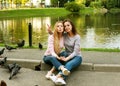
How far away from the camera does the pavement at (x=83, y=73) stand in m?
8.54

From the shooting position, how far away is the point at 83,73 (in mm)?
9203

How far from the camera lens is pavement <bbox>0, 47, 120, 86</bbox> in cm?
854

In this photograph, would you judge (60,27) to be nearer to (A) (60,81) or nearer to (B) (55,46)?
(B) (55,46)

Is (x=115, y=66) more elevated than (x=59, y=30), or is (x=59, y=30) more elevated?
(x=59, y=30)

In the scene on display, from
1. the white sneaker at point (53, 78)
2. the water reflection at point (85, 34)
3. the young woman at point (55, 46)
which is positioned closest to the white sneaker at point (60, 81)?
the white sneaker at point (53, 78)

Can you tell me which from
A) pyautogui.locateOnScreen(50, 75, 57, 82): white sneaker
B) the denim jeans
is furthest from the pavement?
the denim jeans

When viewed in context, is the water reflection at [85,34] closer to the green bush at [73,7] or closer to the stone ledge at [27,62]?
the stone ledge at [27,62]

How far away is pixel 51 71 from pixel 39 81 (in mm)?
392

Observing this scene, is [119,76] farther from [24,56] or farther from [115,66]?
[24,56]

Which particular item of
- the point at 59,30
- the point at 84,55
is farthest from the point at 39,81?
the point at 84,55

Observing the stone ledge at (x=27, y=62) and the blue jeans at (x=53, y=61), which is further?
the stone ledge at (x=27, y=62)

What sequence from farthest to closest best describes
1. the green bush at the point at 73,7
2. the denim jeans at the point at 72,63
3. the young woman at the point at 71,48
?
the green bush at the point at 73,7
the young woman at the point at 71,48
the denim jeans at the point at 72,63

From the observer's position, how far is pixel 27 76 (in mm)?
9109

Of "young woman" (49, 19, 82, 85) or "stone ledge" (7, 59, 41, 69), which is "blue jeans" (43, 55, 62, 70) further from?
"stone ledge" (7, 59, 41, 69)
